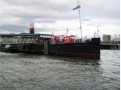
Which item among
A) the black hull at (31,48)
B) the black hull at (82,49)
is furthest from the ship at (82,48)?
the black hull at (31,48)

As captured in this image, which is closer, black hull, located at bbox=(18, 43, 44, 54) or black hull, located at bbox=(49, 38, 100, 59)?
black hull, located at bbox=(49, 38, 100, 59)

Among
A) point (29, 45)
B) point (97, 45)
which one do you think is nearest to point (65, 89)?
point (97, 45)

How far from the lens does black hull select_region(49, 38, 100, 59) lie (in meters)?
51.3

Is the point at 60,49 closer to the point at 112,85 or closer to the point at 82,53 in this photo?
the point at 82,53

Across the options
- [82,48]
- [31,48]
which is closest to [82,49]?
[82,48]

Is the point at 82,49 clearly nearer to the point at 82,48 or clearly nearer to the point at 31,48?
the point at 82,48

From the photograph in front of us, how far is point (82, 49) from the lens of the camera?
5406 centimetres

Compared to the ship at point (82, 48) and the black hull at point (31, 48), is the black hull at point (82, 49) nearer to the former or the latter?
the ship at point (82, 48)

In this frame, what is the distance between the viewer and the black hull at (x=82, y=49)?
168 ft

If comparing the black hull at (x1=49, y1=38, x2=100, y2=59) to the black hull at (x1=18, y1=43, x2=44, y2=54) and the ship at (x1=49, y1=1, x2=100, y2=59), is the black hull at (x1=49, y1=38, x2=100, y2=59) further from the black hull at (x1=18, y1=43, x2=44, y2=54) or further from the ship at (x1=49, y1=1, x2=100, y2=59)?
the black hull at (x1=18, y1=43, x2=44, y2=54)

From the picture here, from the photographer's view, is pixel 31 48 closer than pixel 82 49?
No

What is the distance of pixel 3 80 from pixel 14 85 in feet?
9.20

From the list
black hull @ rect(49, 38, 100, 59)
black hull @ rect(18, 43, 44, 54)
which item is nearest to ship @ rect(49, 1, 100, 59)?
black hull @ rect(49, 38, 100, 59)

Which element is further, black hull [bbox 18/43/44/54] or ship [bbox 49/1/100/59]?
black hull [bbox 18/43/44/54]
